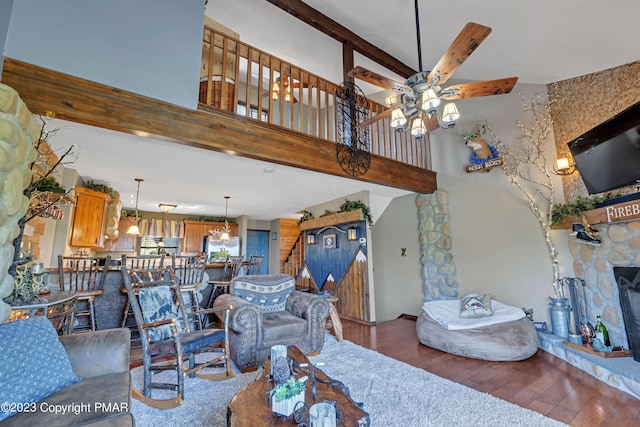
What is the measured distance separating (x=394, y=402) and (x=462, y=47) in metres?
2.76

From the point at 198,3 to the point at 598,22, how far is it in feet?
12.9

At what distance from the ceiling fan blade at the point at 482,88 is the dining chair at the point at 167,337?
2.95 meters

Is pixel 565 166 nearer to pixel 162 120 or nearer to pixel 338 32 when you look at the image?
pixel 338 32

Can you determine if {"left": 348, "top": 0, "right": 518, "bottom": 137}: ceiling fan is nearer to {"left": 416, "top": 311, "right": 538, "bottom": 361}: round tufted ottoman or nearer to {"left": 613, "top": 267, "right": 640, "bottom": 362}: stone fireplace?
{"left": 613, "top": 267, "right": 640, "bottom": 362}: stone fireplace

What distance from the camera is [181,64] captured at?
2.76m

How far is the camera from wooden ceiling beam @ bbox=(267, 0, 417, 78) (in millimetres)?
4005

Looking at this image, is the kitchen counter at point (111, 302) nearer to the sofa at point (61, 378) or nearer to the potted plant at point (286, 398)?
the sofa at point (61, 378)

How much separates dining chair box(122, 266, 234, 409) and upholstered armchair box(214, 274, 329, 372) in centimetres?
15

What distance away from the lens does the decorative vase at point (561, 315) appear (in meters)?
3.33

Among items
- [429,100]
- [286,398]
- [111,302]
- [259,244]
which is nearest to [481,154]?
[429,100]

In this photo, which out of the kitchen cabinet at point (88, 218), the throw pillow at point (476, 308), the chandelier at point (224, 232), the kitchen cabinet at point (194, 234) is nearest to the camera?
the throw pillow at point (476, 308)

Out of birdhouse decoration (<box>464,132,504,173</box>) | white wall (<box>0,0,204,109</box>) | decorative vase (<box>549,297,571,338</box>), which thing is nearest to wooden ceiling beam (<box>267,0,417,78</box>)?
white wall (<box>0,0,204,109</box>)

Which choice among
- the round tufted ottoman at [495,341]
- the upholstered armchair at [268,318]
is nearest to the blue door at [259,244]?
the upholstered armchair at [268,318]

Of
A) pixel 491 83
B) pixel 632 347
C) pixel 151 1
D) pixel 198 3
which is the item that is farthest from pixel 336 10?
pixel 632 347
